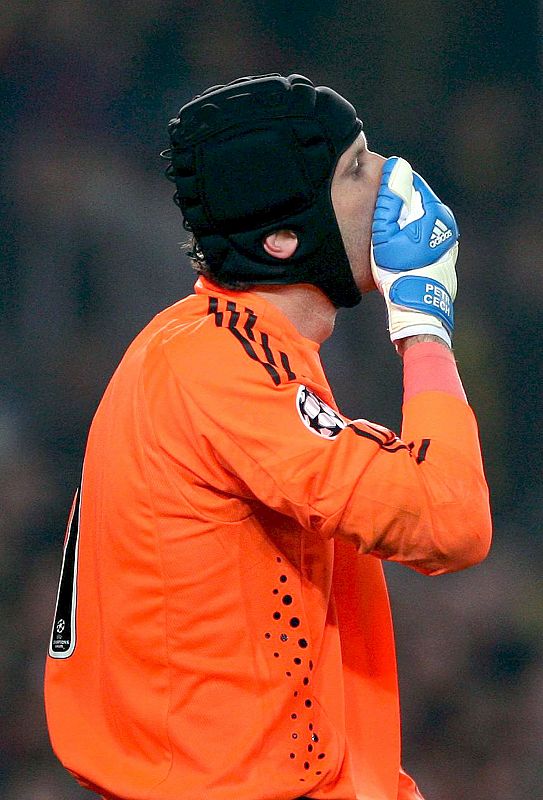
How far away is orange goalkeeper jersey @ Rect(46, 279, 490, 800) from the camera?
3.74ft

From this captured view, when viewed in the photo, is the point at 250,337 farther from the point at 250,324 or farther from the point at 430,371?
the point at 430,371

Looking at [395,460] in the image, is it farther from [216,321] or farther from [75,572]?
[75,572]

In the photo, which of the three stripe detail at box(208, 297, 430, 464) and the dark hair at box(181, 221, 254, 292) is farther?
the dark hair at box(181, 221, 254, 292)

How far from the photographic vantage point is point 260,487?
1.14m

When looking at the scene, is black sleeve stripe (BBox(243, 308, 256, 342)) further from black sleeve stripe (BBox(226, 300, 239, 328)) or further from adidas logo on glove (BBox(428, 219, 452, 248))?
adidas logo on glove (BBox(428, 219, 452, 248))

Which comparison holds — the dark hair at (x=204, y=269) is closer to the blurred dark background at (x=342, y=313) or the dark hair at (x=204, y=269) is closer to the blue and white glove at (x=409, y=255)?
the blue and white glove at (x=409, y=255)

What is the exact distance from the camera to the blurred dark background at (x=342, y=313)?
2447 millimetres

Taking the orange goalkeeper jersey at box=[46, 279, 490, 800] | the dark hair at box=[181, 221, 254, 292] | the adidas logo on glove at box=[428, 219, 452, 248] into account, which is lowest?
the orange goalkeeper jersey at box=[46, 279, 490, 800]

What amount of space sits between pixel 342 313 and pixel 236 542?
148 centimetres

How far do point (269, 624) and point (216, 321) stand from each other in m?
0.35

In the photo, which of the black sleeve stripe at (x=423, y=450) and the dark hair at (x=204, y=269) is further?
the dark hair at (x=204, y=269)

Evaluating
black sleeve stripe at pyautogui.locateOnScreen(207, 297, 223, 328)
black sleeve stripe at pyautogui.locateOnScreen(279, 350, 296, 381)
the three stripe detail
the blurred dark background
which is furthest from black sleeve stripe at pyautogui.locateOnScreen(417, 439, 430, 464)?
the blurred dark background

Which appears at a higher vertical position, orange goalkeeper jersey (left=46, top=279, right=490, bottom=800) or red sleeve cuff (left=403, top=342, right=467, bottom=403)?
red sleeve cuff (left=403, top=342, right=467, bottom=403)

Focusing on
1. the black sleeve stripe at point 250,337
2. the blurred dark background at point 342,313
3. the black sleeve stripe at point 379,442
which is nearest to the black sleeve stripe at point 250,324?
the black sleeve stripe at point 250,337
